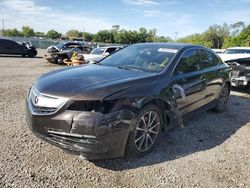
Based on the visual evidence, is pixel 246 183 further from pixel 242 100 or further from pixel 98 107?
pixel 242 100

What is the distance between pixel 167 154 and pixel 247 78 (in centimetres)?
606

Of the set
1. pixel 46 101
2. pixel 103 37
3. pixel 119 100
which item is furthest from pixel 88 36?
pixel 119 100

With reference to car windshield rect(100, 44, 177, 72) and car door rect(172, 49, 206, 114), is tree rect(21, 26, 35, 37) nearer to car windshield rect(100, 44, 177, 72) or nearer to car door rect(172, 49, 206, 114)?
car windshield rect(100, 44, 177, 72)

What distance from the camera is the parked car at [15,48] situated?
915 inches

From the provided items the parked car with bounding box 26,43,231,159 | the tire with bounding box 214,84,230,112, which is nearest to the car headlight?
the parked car with bounding box 26,43,231,159

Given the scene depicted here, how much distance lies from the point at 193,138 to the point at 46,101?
2590 mm

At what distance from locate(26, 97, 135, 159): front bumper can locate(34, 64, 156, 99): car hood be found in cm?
26

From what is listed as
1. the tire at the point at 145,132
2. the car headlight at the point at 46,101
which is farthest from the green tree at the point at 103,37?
the car headlight at the point at 46,101

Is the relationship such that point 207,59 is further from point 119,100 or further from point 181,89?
point 119,100

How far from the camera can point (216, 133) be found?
199 inches

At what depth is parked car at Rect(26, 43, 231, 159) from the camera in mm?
3234

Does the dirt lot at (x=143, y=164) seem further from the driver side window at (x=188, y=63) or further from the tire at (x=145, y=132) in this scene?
the driver side window at (x=188, y=63)

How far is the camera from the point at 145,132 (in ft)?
12.6

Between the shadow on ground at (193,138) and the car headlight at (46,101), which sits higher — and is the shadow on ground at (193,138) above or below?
below
